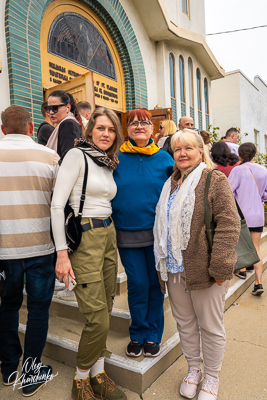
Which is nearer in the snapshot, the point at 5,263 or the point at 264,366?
the point at 5,263

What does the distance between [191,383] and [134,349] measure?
0.49m

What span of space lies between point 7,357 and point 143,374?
1099 millimetres

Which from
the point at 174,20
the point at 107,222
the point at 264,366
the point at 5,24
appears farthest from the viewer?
the point at 174,20

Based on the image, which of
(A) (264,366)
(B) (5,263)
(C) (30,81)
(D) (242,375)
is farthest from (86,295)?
(C) (30,81)

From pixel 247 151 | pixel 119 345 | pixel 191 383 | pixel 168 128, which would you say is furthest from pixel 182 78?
pixel 191 383

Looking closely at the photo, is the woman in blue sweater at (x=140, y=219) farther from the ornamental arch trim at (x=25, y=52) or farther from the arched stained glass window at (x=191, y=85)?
the arched stained glass window at (x=191, y=85)

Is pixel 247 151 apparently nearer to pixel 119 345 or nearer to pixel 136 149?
pixel 136 149

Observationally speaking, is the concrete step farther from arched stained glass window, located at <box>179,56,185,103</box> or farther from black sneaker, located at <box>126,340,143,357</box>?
arched stained glass window, located at <box>179,56,185,103</box>

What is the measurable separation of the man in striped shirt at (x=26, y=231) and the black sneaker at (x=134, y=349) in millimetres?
688

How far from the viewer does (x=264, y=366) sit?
2.44 m

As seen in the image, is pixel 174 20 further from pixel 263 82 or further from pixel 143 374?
pixel 263 82

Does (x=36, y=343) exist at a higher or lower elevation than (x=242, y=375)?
higher

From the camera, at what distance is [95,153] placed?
2027 millimetres

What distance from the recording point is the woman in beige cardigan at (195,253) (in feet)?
6.12
